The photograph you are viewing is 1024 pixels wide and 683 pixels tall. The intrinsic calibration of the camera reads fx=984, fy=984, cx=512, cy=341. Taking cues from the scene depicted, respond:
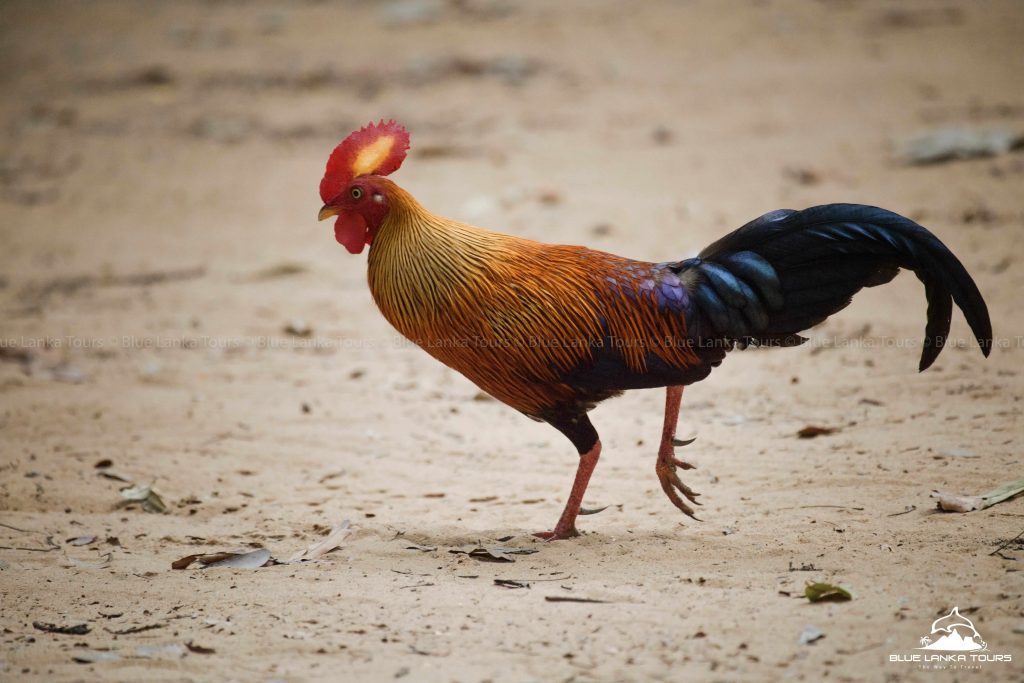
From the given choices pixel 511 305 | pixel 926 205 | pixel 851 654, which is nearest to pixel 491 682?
pixel 851 654

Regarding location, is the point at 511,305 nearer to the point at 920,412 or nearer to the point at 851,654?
the point at 851,654

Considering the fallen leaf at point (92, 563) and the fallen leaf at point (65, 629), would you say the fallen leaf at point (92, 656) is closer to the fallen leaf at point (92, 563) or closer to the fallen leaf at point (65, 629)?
the fallen leaf at point (65, 629)

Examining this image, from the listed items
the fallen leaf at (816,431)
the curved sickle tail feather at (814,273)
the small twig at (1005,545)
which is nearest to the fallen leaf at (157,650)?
the curved sickle tail feather at (814,273)

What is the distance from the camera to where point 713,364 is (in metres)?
4.69

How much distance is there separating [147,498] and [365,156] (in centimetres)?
229

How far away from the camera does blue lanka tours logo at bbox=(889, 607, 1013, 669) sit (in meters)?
3.31

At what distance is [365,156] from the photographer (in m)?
4.84

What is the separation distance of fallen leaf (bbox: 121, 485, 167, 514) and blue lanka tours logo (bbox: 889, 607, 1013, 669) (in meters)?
3.84

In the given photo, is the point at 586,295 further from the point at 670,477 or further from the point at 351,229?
the point at 351,229

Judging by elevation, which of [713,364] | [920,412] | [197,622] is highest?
[713,364]

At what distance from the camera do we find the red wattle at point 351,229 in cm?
480

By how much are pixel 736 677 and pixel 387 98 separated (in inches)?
466

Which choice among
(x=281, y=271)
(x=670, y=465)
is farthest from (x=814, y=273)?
(x=281, y=271)

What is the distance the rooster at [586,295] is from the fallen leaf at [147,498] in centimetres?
181
